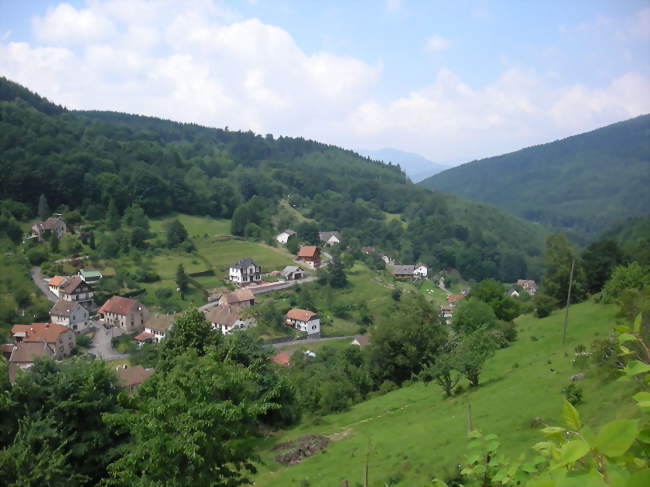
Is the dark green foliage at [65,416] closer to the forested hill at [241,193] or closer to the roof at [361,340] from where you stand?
the roof at [361,340]

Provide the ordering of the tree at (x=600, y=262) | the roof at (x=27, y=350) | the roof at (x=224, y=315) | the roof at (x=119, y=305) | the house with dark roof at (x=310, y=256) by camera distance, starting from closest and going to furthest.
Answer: the roof at (x=27, y=350), the tree at (x=600, y=262), the roof at (x=119, y=305), the roof at (x=224, y=315), the house with dark roof at (x=310, y=256)

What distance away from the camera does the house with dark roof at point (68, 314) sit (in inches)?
1505

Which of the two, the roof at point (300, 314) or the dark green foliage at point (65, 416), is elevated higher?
the dark green foliage at point (65, 416)

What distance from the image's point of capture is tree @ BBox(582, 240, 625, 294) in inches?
1187

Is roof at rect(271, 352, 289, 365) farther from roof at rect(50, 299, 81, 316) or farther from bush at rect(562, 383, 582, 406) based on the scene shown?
bush at rect(562, 383, 582, 406)

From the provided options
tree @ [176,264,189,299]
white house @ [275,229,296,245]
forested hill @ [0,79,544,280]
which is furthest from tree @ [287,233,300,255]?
tree @ [176,264,189,299]

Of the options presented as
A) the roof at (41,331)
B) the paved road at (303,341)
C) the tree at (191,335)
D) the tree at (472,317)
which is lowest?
the paved road at (303,341)

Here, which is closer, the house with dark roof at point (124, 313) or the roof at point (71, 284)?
the house with dark roof at point (124, 313)

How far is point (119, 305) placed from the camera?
41312mm

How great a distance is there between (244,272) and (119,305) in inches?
613

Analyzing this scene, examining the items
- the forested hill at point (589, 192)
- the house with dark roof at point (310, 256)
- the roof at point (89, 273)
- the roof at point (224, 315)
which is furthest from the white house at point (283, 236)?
the forested hill at point (589, 192)

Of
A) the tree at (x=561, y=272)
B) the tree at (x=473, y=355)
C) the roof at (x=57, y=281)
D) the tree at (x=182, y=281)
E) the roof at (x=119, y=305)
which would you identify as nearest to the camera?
the tree at (x=473, y=355)

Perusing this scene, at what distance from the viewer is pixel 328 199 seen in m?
103

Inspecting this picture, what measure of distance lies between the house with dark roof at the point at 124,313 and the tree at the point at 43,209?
2208 cm
